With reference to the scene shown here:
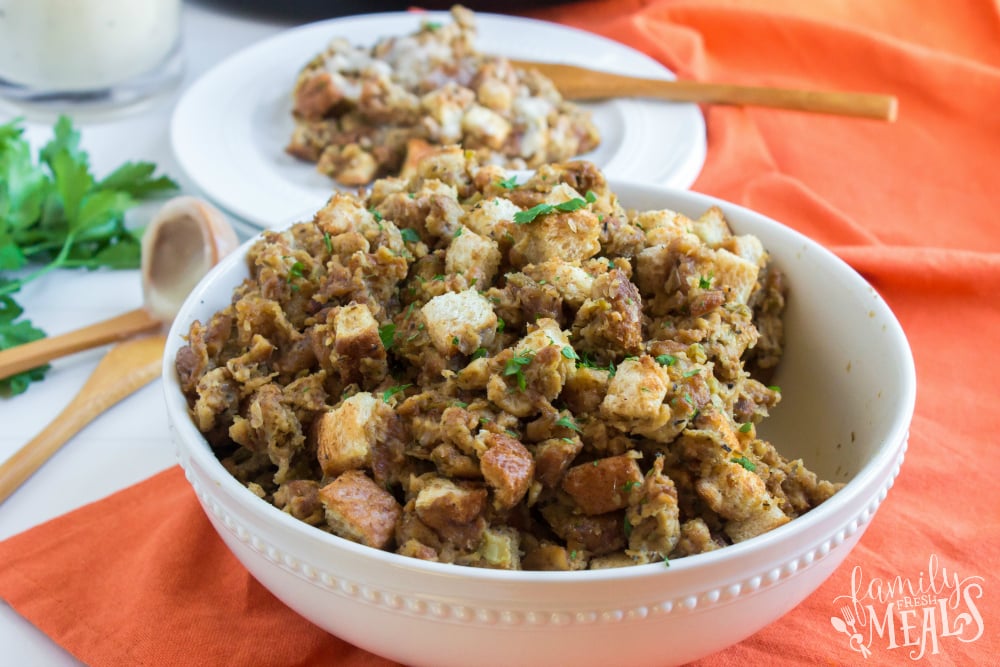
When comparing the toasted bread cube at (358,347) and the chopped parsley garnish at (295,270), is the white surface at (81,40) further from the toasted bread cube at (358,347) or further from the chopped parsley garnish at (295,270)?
the toasted bread cube at (358,347)

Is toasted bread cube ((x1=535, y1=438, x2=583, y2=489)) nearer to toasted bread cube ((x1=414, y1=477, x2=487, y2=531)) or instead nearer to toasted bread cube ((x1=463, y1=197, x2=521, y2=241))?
Answer: toasted bread cube ((x1=414, y1=477, x2=487, y2=531))

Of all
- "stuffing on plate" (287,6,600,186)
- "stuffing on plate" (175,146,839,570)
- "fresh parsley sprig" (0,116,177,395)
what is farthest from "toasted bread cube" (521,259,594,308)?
"fresh parsley sprig" (0,116,177,395)

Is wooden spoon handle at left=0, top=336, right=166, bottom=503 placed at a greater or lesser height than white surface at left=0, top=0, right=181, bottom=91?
lesser

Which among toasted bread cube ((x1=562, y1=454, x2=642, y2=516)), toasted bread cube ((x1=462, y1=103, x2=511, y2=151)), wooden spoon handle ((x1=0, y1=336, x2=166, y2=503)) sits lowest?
wooden spoon handle ((x1=0, y1=336, x2=166, y2=503))

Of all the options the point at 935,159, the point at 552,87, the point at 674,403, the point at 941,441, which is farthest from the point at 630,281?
the point at 935,159

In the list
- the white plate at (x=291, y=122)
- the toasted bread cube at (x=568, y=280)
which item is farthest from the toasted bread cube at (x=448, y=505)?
the white plate at (x=291, y=122)

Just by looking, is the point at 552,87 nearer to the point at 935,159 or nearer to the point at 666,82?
the point at 666,82
